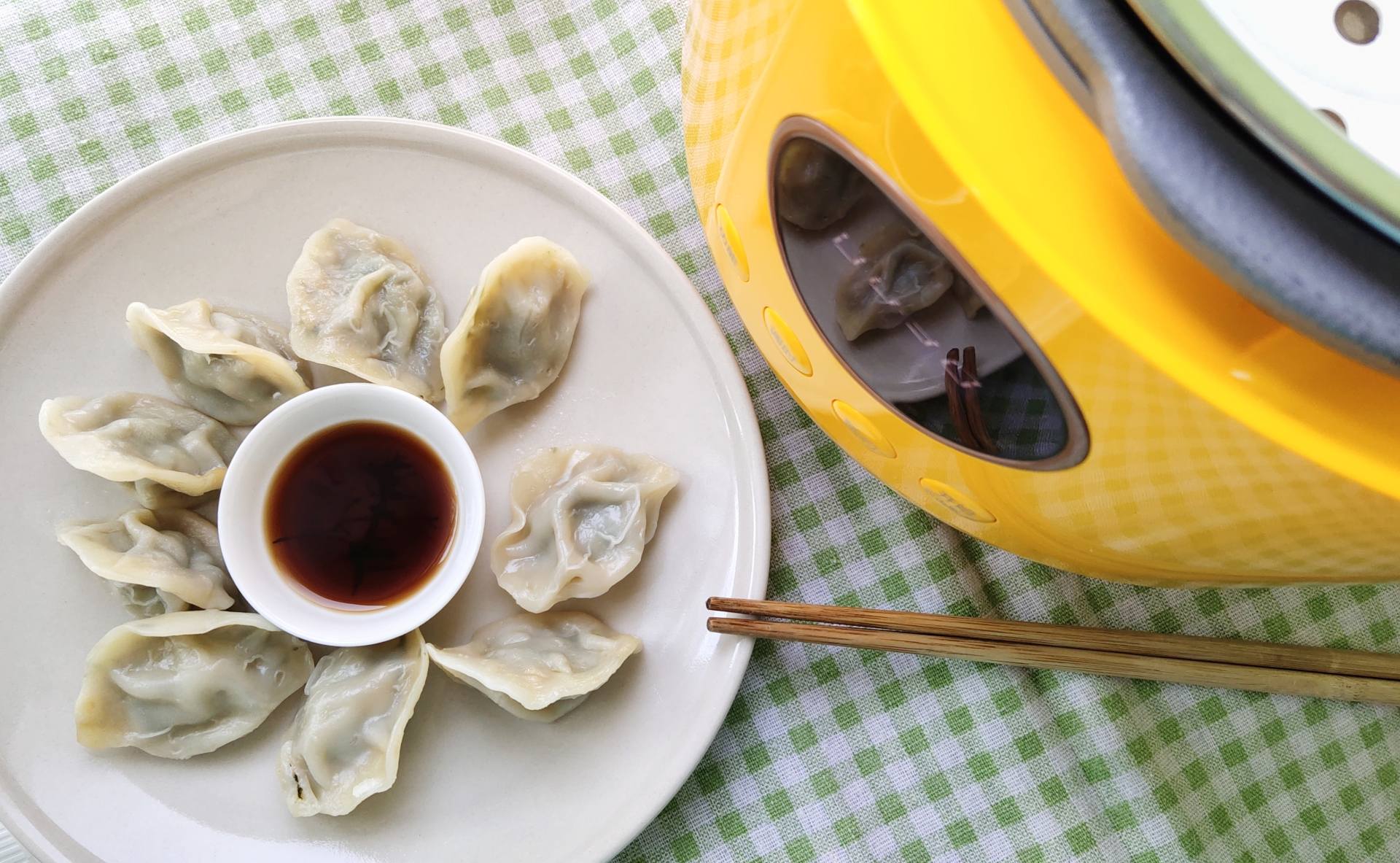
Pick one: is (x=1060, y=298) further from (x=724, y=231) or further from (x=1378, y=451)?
(x=724, y=231)

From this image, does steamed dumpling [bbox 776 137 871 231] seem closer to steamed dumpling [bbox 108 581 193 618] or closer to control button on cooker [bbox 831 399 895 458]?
control button on cooker [bbox 831 399 895 458]

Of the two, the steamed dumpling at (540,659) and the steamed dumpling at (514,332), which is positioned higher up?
the steamed dumpling at (514,332)

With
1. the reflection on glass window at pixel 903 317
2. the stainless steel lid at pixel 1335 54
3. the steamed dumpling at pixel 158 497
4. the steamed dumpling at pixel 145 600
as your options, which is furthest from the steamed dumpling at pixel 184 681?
the stainless steel lid at pixel 1335 54

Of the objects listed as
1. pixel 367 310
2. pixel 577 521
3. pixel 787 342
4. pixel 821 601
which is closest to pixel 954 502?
pixel 787 342

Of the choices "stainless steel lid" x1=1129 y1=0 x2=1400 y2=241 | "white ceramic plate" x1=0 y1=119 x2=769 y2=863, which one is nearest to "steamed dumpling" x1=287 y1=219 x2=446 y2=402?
"white ceramic plate" x1=0 y1=119 x2=769 y2=863

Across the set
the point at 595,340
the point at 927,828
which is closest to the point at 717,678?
the point at 927,828

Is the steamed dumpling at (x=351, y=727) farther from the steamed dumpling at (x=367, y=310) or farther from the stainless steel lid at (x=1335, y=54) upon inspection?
the stainless steel lid at (x=1335, y=54)
